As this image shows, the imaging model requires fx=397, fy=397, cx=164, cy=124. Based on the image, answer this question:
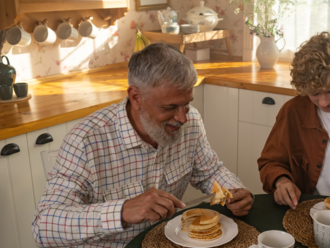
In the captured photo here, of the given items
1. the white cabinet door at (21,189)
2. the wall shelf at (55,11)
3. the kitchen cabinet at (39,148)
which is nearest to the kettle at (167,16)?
the wall shelf at (55,11)

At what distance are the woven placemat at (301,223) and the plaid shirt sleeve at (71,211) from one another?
481 millimetres

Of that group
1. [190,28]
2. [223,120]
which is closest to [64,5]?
[190,28]

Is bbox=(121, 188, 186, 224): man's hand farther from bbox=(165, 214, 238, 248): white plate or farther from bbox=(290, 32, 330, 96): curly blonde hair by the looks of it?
bbox=(290, 32, 330, 96): curly blonde hair

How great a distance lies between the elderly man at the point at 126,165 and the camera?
111 centimetres

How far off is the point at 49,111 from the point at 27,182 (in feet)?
1.16

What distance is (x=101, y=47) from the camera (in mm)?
2916

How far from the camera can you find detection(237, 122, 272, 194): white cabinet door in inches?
95.0

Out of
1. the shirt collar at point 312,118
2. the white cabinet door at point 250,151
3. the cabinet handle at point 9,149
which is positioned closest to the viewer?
the shirt collar at point 312,118

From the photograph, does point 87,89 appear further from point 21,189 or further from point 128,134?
point 128,134

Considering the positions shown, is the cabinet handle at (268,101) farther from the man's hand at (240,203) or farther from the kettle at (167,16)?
the man's hand at (240,203)

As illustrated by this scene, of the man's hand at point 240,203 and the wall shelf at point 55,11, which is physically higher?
the wall shelf at point 55,11

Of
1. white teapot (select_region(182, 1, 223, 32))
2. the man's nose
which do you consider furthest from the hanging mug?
the man's nose

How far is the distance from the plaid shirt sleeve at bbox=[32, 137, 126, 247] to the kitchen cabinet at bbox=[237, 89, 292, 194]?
54.3 inches

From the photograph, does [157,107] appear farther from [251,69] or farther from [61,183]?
[251,69]
